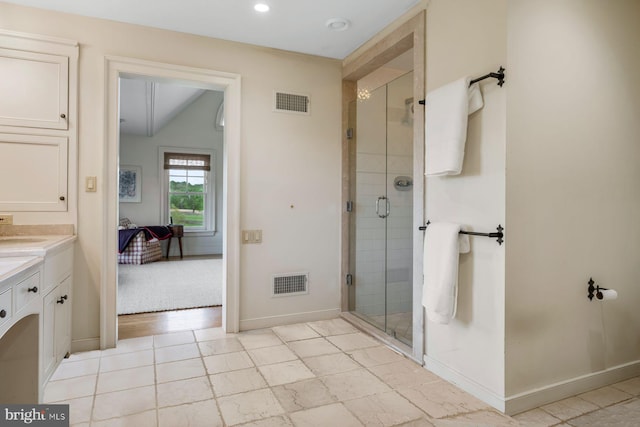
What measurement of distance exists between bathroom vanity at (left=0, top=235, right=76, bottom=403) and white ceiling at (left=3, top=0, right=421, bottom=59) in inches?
65.1

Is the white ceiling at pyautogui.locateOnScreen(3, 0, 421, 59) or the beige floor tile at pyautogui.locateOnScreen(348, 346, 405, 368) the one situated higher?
the white ceiling at pyautogui.locateOnScreen(3, 0, 421, 59)

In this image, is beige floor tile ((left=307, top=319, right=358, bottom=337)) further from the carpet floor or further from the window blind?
the window blind

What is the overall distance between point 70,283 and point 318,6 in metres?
2.59

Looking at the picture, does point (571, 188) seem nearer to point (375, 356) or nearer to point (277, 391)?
point (375, 356)

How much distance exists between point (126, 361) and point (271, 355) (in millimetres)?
987

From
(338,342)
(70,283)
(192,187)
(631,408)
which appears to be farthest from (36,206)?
(192,187)

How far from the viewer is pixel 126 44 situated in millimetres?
2771

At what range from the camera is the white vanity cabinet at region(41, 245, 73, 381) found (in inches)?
79.4

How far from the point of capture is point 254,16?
2674 millimetres

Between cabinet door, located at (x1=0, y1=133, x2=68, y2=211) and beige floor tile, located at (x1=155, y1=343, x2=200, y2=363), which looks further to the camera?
beige floor tile, located at (x1=155, y1=343, x2=200, y2=363)

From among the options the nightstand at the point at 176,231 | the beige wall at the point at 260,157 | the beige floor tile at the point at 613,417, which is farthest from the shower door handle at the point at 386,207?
the nightstand at the point at 176,231

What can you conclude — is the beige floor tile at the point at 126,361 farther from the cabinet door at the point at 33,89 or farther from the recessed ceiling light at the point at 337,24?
the recessed ceiling light at the point at 337,24

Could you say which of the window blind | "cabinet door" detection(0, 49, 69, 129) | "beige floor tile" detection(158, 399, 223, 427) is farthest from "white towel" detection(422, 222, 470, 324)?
the window blind

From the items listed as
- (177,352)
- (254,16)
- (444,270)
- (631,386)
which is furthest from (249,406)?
(254,16)
